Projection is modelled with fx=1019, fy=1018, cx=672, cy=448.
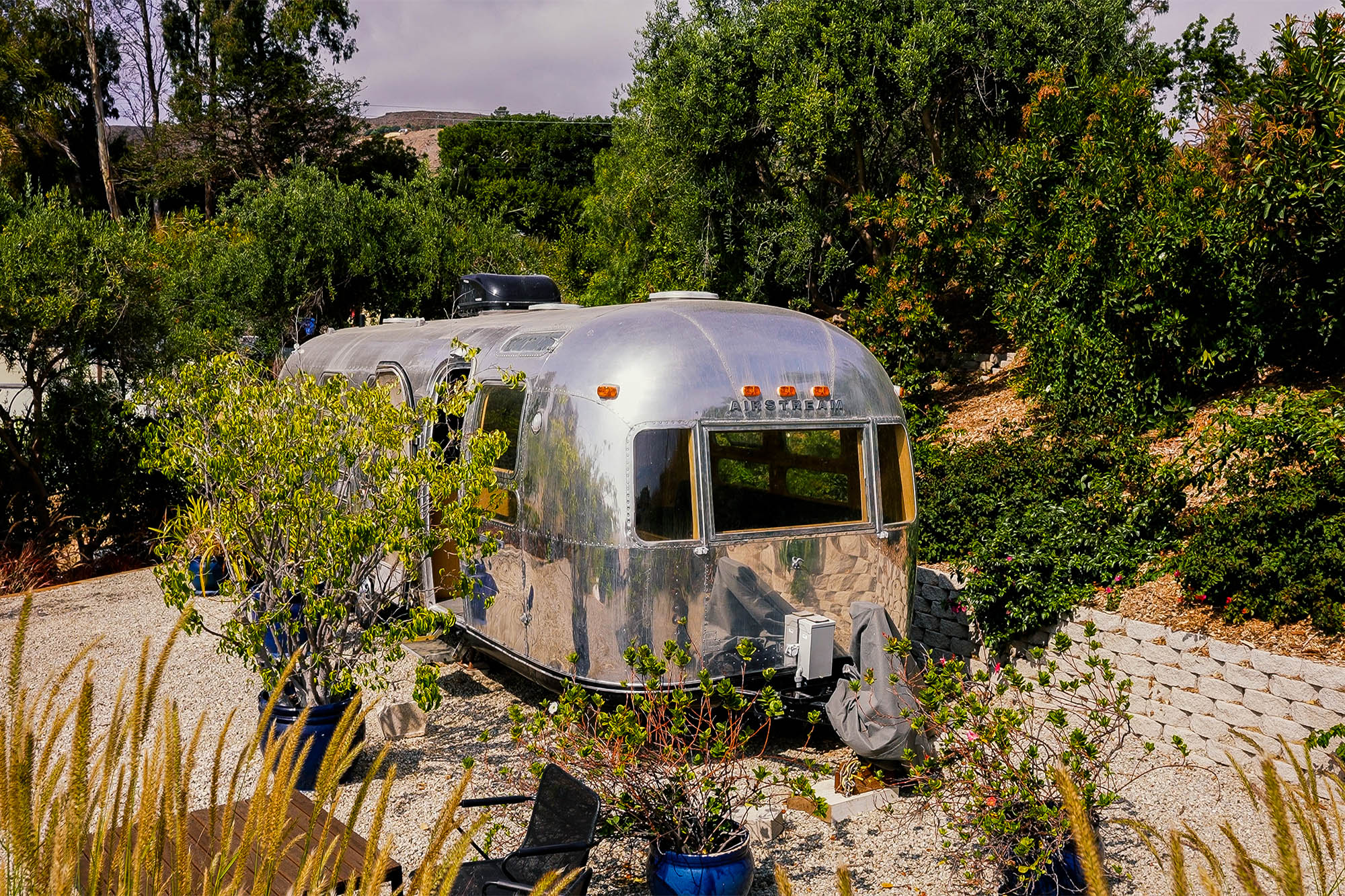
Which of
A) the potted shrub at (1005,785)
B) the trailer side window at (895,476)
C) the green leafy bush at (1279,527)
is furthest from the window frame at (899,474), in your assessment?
the green leafy bush at (1279,527)

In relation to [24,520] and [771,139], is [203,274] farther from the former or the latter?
[771,139]

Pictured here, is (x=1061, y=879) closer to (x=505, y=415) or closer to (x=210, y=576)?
(x=505, y=415)

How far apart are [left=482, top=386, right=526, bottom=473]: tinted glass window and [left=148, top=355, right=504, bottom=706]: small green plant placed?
1.42 feet

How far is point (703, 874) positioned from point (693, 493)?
225 centimetres

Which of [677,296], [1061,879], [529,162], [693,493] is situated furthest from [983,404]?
[529,162]

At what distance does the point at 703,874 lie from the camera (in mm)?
4406

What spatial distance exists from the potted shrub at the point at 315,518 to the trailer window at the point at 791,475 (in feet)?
4.81

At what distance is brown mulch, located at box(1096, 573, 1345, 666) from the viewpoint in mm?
6074

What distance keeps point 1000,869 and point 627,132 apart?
19649 millimetres

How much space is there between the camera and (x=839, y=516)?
6.68 metres

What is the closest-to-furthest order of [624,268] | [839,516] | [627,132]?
Result: [839,516] < [624,268] < [627,132]

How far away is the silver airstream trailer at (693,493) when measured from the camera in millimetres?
5949

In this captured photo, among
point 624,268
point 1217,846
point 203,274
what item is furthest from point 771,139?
point 1217,846

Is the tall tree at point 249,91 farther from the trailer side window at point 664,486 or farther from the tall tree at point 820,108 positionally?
the trailer side window at point 664,486
